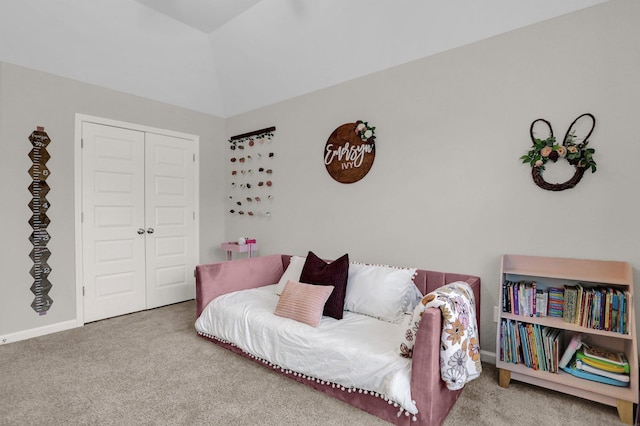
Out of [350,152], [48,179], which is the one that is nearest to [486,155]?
[350,152]

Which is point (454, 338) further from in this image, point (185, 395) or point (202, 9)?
point (202, 9)

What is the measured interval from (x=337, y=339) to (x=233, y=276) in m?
1.45

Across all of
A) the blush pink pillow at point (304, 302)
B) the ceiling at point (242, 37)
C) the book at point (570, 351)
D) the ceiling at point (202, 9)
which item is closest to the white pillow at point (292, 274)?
the blush pink pillow at point (304, 302)

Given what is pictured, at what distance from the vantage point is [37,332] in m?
3.01

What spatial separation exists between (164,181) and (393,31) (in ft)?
9.95

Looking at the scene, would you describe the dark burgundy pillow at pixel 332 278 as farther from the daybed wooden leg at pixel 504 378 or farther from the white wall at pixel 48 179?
the white wall at pixel 48 179

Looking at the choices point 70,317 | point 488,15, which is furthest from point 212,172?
point 488,15

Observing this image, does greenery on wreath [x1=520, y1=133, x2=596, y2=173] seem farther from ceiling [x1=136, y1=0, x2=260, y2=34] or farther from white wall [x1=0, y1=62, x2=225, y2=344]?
white wall [x1=0, y1=62, x2=225, y2=344]

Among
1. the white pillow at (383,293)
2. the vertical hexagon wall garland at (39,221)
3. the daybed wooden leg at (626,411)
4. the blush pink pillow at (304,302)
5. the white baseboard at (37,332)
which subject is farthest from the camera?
the vertical hexagon wall garland at (39,221)

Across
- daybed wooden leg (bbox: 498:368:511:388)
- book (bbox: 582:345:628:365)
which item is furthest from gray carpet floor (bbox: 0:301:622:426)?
book (bbox: 582:345:628:365)

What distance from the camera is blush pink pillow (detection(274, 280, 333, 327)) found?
2273 millimetres

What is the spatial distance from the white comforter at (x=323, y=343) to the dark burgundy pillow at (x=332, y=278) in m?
0.09

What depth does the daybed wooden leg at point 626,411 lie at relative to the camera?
172cm

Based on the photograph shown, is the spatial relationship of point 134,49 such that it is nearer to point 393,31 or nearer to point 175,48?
point 175,48
